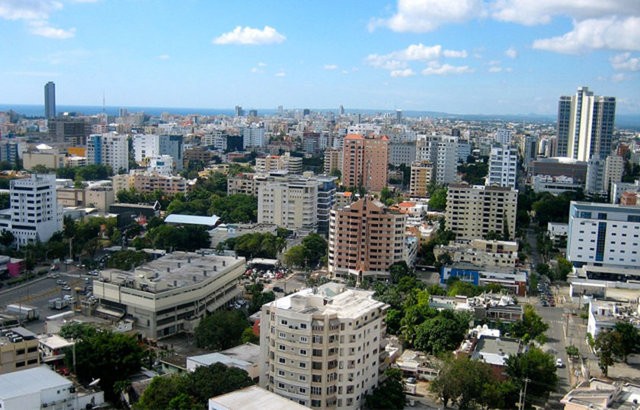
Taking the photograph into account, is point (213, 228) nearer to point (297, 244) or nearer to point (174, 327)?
point (297, 244)

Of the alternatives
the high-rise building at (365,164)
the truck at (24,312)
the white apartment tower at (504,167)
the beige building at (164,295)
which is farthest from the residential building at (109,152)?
the truck at (24,312)

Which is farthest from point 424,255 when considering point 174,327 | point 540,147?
point 540,147

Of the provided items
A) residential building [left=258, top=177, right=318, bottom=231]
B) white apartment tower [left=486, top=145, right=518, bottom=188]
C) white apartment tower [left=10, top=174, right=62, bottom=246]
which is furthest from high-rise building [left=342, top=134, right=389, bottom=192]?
white apartment tower [left=10, top=174, right=62, bottom=246]

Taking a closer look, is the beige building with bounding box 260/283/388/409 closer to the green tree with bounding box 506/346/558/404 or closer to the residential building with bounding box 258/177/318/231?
the green tree with bounding box 506/346/558/404

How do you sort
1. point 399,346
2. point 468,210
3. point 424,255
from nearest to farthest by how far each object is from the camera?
1. point 399,346
2. point 424,255
3. point 468,210

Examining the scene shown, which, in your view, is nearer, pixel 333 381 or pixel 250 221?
pixel 333 381

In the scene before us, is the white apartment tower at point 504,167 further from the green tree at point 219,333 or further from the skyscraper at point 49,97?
the skyscraper at point 49,97
